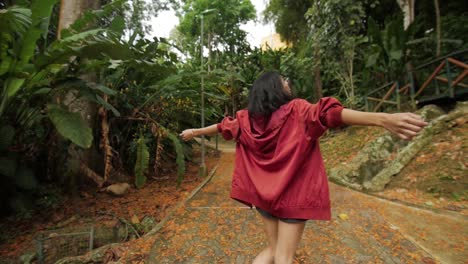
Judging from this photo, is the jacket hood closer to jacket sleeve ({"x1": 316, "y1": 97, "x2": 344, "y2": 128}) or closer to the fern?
jacket sleeve ({"x1": 316, "y1": 97, "x2": 344, "y2": 128})

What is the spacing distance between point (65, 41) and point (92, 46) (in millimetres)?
245

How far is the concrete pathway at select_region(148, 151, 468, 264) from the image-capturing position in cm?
259

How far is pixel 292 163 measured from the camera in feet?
4.44

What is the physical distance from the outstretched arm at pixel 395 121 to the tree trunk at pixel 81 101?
13.6 feet

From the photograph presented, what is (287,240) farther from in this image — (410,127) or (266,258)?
(410,127)

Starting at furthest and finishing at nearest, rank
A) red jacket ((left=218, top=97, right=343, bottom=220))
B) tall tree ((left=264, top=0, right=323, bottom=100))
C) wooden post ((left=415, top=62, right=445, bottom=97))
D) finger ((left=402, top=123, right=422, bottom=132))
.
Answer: tall tree ((left=264, top=0, right=323, bottom=100)), wooden post ((left=415, top=62, right=445, bottom=97)), red jacket ((left=218, top=97, right=343, bottom=220)), finger ((left=402, top=123, right=422, bottom=132))

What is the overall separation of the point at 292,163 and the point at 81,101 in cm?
412

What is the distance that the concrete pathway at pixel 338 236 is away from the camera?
2592 millimetres

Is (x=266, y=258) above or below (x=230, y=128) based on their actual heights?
below

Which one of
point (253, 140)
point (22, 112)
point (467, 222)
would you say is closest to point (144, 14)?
point (22, 112)

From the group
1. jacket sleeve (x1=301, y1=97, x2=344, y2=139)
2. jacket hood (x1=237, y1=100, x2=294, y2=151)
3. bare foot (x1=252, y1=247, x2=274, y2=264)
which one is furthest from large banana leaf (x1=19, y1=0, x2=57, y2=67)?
bare foot (x1=252, y1=247, x2=274, y2=264)

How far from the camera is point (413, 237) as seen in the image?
2.84 m

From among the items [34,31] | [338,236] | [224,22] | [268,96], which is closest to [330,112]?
[268,96]

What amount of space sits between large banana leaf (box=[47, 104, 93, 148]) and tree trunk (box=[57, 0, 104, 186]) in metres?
1.22
